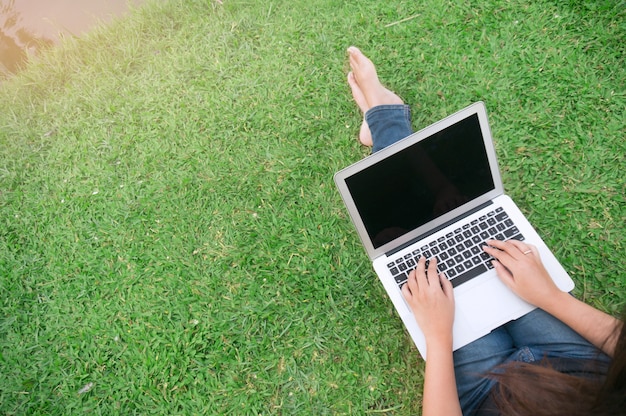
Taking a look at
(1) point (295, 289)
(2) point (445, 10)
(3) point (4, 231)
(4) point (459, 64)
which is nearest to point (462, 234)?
(1) point (295, 289)

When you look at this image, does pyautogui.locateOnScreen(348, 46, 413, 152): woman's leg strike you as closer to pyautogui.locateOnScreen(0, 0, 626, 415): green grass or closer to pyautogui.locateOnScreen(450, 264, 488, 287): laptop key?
pyautogui.locateOnScreen(0, 0, 626, 415): green grass

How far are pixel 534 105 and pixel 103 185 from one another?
89.7 inches

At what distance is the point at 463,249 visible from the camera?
1718 mm

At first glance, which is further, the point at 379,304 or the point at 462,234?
the point at 379,304

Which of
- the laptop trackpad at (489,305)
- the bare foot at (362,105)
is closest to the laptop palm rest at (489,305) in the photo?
the laptop trackpad at (489,305)

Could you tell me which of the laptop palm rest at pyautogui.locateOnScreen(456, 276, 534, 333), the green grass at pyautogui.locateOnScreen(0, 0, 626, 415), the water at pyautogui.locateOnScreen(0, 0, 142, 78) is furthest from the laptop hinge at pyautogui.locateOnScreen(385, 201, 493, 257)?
the water at pyautogui.locateOnScreen(0, 0, 142, 78)

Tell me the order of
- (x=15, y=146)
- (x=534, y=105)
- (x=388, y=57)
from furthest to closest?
(x=15, y=146) → (x=388, y=57) → (x=534, y=105)

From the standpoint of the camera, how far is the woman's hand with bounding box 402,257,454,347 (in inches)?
63.0

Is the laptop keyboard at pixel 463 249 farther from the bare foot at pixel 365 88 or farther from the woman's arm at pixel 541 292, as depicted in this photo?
the bare foot at pixel 365 88

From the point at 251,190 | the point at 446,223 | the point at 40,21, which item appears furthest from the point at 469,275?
the point at 40,21

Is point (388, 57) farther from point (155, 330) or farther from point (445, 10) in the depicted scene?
point (155, 330)

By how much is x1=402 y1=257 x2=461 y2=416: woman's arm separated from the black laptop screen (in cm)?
20

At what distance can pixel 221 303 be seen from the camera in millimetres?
2148

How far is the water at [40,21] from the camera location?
2.92 metres
